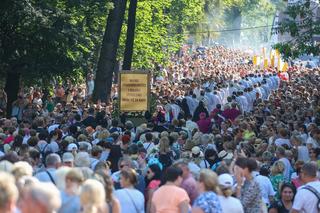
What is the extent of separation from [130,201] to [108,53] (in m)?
23.1

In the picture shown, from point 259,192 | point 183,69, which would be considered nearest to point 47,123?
point 259,192

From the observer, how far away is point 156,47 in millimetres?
44875

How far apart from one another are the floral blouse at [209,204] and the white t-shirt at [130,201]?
1.77 m

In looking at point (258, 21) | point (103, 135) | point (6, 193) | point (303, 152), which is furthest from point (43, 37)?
point (258, 21)

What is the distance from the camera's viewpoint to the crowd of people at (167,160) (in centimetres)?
1082

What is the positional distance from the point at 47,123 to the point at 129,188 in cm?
1308

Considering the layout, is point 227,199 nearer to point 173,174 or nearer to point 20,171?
point 173,174

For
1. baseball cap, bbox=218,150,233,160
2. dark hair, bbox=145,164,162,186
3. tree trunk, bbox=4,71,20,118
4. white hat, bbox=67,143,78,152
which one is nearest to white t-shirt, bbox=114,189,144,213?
dark hair, bbox=145,164,162,186

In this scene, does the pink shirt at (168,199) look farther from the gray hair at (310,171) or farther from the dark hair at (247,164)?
the gray hair at (310,171)

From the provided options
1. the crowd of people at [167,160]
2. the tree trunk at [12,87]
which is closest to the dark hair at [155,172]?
the crowd of people at [167,160]

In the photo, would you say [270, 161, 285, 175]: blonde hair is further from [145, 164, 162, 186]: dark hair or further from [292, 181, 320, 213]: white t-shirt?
[292, 181, 320, 213]: white t-shirt

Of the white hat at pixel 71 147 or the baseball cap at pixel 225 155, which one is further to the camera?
the white hat at pixel 71 147

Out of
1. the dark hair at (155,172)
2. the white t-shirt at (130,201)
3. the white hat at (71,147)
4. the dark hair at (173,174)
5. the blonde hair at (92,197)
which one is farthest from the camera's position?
the white hat at (71,147)

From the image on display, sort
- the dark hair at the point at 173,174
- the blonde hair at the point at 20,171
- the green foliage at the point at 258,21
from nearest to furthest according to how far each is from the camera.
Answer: the blonde hair at the point at 20,171, the dark hair at the point at 173,174, the green foliage at the point at 258,21
